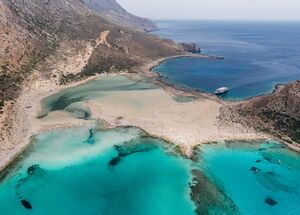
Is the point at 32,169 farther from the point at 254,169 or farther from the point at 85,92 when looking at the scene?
the point at 85,92

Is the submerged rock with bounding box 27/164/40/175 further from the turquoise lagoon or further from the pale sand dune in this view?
the pale sand dune

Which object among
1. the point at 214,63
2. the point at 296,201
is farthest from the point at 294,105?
the point at 214,63

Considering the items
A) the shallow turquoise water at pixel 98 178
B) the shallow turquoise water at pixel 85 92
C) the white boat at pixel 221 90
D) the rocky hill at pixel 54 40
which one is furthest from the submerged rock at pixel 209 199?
the rocky hill at pixel 54 40

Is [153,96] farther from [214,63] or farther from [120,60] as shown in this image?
[214,63]

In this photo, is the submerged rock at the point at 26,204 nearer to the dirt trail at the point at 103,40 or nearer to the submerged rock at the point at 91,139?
the submerged rock at the point at 91,139

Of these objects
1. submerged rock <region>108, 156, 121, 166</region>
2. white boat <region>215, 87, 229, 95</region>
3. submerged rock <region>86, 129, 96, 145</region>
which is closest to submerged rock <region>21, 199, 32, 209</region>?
submerged rock <region>108, 156, 121, 166</region>

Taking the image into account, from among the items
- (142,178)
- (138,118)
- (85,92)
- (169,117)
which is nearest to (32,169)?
(142,178)
